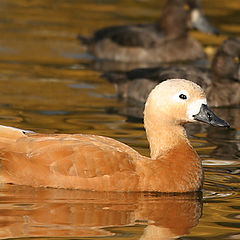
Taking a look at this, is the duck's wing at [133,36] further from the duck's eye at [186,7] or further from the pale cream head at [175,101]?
the pale cream head at [175,101]

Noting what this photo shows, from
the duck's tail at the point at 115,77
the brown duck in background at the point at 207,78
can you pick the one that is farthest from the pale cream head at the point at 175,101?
the duck's tail at the point at 115,77

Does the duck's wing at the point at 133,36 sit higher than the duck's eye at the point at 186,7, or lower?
lower

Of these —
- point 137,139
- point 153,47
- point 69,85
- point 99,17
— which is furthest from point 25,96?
point 99,17

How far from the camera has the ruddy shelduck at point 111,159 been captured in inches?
340

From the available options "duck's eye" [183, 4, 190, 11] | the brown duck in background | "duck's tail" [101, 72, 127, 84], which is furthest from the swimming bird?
"duck's tail" [101, 72, 127, 84]

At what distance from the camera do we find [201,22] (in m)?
20.0

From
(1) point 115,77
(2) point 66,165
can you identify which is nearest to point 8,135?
(2) point 66,165

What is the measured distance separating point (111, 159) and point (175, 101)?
92 cm

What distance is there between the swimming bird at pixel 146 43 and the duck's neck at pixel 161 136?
31.5ft

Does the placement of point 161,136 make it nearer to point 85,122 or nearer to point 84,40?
point 85,122

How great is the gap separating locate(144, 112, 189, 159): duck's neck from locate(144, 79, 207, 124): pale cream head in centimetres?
6

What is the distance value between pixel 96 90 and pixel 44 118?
8.89ft

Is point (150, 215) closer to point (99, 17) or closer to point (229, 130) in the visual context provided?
point (229, 130)

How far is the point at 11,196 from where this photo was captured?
853cm
